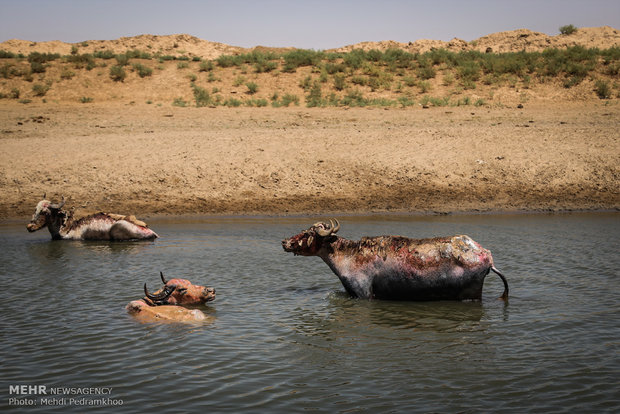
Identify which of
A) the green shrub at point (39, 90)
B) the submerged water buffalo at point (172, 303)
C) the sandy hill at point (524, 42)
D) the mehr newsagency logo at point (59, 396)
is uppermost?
the sandy hill at point (524, 42)

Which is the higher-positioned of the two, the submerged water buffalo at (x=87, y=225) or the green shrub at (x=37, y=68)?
the green shrub at (x=37, y=68)

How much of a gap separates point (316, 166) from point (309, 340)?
46.5 ft

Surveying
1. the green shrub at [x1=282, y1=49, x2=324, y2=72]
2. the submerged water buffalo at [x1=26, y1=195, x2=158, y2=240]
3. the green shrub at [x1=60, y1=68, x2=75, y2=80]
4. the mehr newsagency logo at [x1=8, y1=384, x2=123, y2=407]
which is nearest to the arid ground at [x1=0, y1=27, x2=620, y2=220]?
the green shrub at [x1=60, y1=68, x2=75, y2=80]

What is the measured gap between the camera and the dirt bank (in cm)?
1994

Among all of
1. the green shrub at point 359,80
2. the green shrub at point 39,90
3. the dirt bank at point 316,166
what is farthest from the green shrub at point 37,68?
the green shrub at point 359,80

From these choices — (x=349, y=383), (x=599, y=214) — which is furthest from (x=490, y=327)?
(x=599, y=214)

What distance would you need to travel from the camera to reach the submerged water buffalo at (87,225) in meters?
15.5

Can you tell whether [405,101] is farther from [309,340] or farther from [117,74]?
[309,340]

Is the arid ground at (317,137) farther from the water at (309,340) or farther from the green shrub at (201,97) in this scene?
the water at (309,340)

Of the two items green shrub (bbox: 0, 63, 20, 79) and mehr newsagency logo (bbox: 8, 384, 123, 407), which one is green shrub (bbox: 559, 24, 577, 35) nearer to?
green shrub (bbox: 0, 63, 20, 79)

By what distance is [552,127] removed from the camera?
2430cm

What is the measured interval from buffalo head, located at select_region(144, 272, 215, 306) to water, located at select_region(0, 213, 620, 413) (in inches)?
8.1

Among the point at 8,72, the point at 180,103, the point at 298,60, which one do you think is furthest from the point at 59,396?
the point at 298,60

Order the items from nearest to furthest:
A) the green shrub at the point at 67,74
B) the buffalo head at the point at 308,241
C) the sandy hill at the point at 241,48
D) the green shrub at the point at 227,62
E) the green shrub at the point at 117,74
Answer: the buffalo head at the point at 308,241, the green shrub at the point at 67,74, the green shrub at the point at 117,74, the green shrub at the point at 227,62, the sandy hill at the point at 241,48
